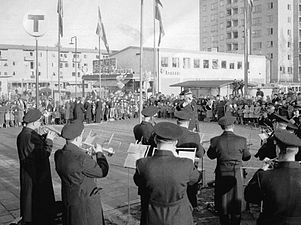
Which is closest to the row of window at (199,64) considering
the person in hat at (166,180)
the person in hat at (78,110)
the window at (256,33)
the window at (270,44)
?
the window at (270,44)

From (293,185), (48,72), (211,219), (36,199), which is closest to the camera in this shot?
(293,185)

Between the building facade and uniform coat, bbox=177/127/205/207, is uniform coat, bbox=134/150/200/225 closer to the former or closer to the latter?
uniform coat, bbox=177/127/205/207

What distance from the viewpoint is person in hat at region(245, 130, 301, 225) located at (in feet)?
11.5

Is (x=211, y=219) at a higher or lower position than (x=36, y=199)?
lower

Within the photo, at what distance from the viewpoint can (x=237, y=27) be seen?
81.2 metres

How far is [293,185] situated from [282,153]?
344 mm

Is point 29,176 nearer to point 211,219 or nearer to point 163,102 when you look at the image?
point 211,219

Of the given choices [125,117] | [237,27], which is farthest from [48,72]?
[125,117]

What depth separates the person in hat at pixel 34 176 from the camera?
6.05m

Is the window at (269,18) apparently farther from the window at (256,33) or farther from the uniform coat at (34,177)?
the uniform coat at (34,177)

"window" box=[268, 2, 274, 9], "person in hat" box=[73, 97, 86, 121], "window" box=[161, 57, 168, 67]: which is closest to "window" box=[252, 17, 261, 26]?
"window" box=[268, 2, 274, 9]

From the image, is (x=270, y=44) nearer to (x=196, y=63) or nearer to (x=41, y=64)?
(x=196, y=63)

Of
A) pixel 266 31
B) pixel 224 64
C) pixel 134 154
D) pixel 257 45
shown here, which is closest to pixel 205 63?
pixel 224 64

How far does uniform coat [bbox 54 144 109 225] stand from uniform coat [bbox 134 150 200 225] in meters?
0.77
